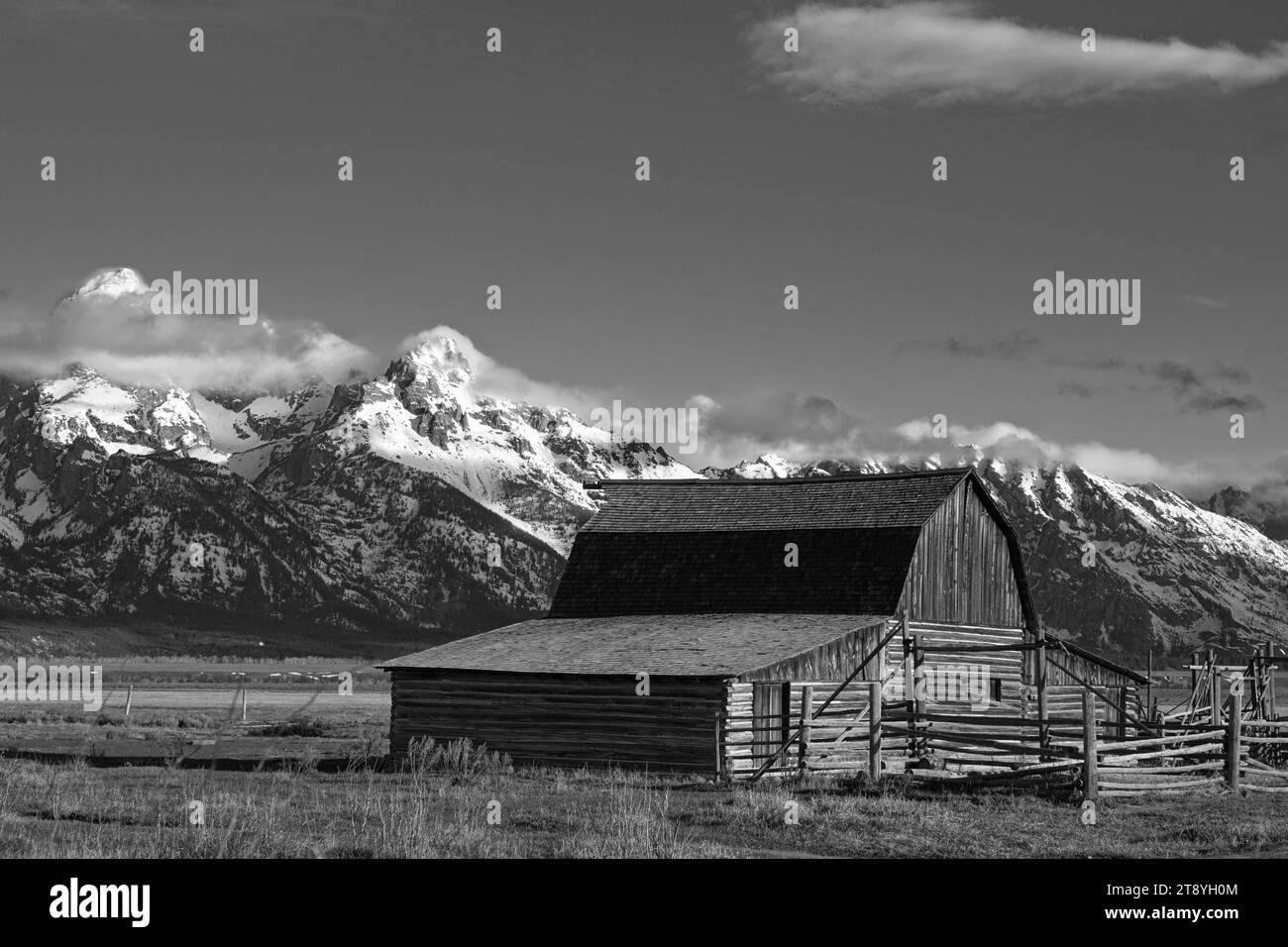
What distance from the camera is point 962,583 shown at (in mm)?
40438

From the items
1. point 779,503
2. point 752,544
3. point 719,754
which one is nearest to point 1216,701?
point 719,754

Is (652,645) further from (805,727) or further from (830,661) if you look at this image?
(805,727)

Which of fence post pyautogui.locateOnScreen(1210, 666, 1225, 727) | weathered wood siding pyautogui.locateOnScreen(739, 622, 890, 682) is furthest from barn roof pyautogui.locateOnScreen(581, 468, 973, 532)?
fence post pyautogui.locateOnScreen(1210, 666, 1225, 727)

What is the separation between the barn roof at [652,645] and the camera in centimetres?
3325

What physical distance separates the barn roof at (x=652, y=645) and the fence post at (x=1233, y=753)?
8.52m

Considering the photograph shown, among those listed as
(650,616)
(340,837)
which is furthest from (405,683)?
(340,837)

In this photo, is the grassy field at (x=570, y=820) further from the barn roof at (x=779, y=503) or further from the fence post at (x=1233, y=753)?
the barn roof at (x=779, y=503)

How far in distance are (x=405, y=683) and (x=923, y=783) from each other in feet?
44.3

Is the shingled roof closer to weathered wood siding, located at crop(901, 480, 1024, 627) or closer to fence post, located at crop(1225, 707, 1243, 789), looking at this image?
weathered wood siding, located at crop(901, 480, 1024, 627)

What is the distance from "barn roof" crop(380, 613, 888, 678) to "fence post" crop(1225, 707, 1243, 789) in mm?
8518

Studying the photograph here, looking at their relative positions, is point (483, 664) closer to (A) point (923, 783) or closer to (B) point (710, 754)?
(B) point (710, 754)

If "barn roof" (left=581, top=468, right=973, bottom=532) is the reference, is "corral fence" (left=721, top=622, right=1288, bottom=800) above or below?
below

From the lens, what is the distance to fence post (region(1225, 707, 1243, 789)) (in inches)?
1088
